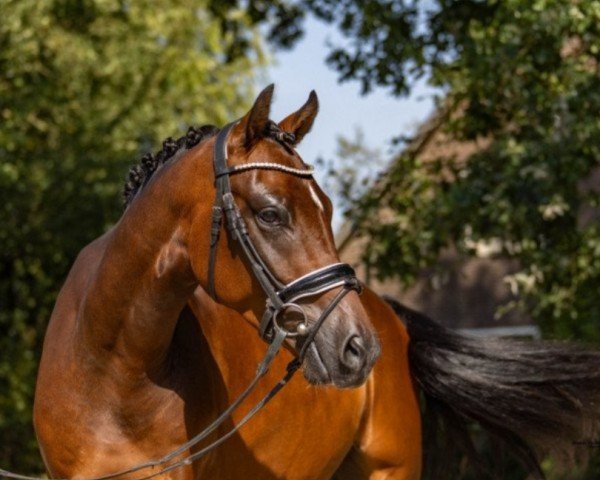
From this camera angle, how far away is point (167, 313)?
4.20 meters

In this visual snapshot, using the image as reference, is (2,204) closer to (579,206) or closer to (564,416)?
(579,206)

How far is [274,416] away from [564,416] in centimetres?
195

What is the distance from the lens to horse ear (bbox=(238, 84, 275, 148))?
3859 mm

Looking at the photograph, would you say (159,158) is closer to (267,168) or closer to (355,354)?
(267,168)

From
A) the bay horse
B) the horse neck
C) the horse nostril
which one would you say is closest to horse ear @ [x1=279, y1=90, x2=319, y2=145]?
the bay horse

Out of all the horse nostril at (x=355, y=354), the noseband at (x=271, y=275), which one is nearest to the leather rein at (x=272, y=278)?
the noseband at (x=271, y=275)

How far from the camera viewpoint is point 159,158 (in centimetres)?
450

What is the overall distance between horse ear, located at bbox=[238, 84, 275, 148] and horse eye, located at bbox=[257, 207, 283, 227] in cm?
28

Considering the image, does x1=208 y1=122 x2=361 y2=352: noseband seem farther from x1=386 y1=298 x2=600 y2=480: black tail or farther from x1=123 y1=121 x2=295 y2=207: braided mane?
x1=386 y1=298 x2=600 y2=480: black tail

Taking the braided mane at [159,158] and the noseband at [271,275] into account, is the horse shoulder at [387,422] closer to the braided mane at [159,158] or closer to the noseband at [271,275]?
the braided mane at [159,158]

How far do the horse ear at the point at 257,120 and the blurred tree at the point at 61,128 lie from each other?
27.7 feet

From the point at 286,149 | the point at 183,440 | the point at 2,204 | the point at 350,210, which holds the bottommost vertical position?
the point at 183,440

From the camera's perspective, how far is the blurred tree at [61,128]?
591 inches

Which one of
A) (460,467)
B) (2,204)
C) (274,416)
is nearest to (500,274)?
(2,204)
